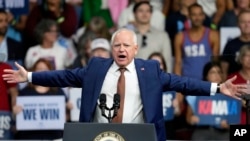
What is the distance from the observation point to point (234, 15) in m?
16.1

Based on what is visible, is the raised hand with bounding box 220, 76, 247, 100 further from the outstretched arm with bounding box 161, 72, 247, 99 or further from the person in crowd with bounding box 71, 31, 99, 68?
the person in crowd with bounding box 71, 31, 99, 68

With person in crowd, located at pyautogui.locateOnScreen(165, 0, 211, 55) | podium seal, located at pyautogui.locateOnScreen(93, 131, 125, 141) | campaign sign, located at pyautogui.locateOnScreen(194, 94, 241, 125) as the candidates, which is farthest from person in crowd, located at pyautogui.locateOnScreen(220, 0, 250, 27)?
podium seal, located at pyautogui.locateOnScreen(93, 131, 125, 141)

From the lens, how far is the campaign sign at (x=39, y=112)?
14977 millimetres

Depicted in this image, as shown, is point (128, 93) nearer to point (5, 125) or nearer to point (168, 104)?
point (168, 104)

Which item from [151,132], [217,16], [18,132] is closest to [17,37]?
[18,132]

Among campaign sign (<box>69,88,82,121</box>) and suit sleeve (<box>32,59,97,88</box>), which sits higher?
suit sleeve (<box>32,59,97,88</box>)

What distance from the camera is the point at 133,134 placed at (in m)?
9.59

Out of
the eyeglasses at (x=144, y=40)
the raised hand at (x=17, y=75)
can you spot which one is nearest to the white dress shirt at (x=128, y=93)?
the raised hand at (x=17, y=75)

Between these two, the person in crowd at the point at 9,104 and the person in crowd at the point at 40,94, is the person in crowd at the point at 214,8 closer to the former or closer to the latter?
the person in crowd at the point at 40,94

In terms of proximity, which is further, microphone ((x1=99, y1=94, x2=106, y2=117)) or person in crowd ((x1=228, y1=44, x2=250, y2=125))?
person in crowd ((x1=228, y1=44, x2=250, y2=125))

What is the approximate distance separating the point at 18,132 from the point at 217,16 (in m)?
3.50

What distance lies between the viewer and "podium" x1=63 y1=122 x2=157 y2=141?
953 centimetres

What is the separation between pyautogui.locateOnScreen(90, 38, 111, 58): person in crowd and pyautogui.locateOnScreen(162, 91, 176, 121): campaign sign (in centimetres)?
97

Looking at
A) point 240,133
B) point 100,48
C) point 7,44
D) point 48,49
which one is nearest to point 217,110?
point 100,48
